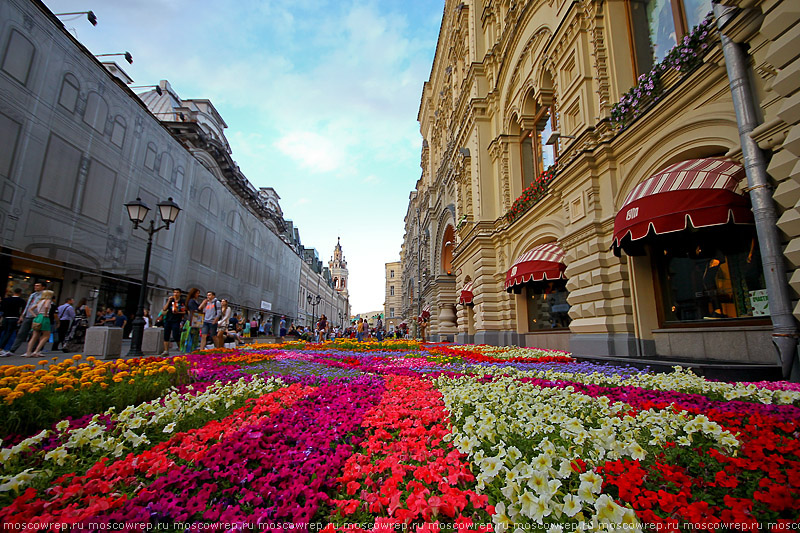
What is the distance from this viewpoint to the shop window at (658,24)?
7820 millimetres

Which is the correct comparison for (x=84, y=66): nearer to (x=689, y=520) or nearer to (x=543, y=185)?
(x=543, y=185)

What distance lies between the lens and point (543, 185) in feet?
40.4

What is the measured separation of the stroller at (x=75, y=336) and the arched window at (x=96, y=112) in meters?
8.25

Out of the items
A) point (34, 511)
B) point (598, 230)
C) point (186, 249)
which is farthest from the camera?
point (186, 249)

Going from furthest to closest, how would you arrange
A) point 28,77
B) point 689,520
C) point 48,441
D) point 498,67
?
point 498,67 → point 28,77 → point 48,441 → point 689,520

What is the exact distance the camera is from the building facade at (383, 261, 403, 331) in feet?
300

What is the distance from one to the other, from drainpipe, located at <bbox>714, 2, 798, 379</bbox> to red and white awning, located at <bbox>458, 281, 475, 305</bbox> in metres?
12.9

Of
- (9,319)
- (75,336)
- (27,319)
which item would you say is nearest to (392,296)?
(75,336)

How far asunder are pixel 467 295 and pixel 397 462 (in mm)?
16882

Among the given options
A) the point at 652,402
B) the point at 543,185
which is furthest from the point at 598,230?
the point at 652,402

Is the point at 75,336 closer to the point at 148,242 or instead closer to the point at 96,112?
the point at 148,242

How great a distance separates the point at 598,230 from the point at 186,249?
22.1 m

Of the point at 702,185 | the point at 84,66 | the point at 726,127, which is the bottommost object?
the point at 702,185

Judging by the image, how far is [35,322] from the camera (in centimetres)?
873
